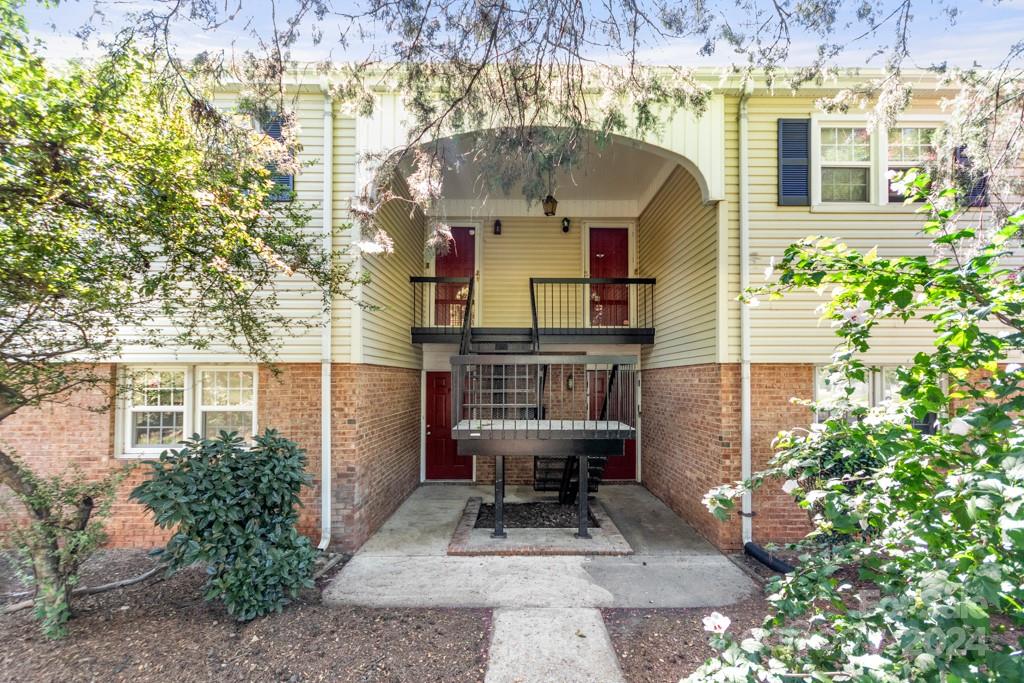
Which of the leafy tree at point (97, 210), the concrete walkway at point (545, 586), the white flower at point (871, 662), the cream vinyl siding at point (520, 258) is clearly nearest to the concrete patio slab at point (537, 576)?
the concrete walkway at point (545, 586)

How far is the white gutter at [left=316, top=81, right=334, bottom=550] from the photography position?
17.3 feet

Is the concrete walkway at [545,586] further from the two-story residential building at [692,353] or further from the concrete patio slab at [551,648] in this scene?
the two-story residential building at [692,353]

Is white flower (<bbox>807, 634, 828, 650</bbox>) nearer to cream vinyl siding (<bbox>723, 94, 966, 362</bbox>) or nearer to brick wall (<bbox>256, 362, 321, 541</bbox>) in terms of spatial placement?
cream vinyl siding (<bbox>723, 94, 966, 362</bbox>)

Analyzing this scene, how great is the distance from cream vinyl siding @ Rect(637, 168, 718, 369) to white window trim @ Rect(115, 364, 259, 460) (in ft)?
18.4

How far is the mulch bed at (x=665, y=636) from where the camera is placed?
3.22 metres

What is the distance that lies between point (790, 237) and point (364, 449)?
19.0 feet

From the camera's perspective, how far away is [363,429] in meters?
5.59

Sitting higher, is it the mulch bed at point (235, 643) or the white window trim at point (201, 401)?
the white window trim at point (201, 401)

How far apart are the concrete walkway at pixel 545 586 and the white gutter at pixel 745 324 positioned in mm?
662

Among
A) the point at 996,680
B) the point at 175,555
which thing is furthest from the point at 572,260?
the point at 996,680

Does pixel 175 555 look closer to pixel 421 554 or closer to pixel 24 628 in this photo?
pixel 24 628

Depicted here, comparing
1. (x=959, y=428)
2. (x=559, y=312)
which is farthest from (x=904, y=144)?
(x=959, y=428)

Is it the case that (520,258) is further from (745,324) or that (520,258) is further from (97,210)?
(97,210)

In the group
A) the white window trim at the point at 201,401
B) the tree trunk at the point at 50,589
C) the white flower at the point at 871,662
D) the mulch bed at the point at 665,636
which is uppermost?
the white window trim at the point at 201,401
